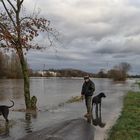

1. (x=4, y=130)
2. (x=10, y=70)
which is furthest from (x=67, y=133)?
(x=10, y=70)

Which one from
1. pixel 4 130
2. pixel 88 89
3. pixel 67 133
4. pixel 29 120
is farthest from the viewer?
pixel 88 89

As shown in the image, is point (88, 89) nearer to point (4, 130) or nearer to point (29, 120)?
point (29, 120)

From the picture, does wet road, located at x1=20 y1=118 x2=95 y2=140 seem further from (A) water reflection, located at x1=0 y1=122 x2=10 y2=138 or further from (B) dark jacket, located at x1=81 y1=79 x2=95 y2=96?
(B) dark jacket, located at x1=81 y1=79 x2=95 y2=96

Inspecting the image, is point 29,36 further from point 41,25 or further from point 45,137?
point 45,137

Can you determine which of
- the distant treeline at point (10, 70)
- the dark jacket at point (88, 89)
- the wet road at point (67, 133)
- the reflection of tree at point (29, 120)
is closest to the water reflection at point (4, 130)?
the reflection of tree at point (29, 120)

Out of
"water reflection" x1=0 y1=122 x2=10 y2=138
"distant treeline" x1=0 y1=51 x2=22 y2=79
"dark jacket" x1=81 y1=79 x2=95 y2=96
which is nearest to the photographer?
"water reflection" x1=0 y1=122 x2=10 y2=138

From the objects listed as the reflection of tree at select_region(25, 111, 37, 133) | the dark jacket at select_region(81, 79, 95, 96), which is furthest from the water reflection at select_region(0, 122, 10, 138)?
the dark jacket at select_region(81, 79, 95, 96)

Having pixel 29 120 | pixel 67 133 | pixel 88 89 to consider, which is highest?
pixel 88 89

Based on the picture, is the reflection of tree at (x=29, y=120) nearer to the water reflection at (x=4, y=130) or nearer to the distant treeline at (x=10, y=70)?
the water reflection at (x=4, y=130)

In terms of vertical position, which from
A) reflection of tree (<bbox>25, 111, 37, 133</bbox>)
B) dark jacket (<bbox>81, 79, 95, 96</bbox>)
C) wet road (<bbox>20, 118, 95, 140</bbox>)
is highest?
dark jacket (<bbox>81, 79, 95, 96</bbox>)

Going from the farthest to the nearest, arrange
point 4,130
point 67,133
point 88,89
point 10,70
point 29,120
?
point 10,70, point 88,89, point 29,120, point 4,130, point 67,133

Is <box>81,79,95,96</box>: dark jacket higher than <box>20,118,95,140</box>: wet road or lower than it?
higher

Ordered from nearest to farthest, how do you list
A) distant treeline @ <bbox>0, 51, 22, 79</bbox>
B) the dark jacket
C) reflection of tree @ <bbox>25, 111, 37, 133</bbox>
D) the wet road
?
the wet road
reflection of tree @ <bbox>25, 111, 37, 133</bbox>
the dark jacket
distant treeline @ <bbox>0, 51, 22, 79</bbox>

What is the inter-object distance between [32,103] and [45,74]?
16546cm
